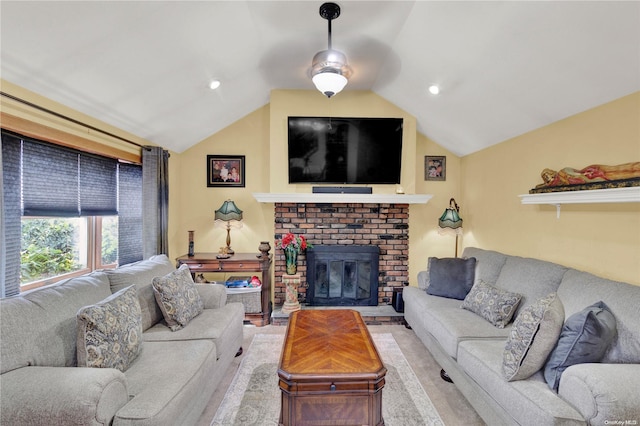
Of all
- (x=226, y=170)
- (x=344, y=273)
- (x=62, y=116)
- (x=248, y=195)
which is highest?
(x=62, y=116)

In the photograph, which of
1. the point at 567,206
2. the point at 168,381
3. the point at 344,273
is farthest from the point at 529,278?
the point at 168,381

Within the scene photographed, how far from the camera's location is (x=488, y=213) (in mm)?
3771

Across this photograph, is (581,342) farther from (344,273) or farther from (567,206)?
(344,273)

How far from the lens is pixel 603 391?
135 cm

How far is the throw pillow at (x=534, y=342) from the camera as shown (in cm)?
167

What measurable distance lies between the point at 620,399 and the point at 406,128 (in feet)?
11.0

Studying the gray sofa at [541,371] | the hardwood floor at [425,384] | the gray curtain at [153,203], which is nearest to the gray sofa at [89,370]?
A: the hardwood floor at [425,384]

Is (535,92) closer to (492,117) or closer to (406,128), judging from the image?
(492,117)

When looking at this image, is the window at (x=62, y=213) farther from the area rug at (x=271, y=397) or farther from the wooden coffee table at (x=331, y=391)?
the wooden coffee table at (x=331, y=391)

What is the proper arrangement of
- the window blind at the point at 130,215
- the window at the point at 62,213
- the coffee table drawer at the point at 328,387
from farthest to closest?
the window blind at the point at 130,215 < the window at the point at 62,213 < the coffee table drawer at the point at 328,387

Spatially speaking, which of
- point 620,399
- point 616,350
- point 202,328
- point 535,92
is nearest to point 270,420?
point 202,328

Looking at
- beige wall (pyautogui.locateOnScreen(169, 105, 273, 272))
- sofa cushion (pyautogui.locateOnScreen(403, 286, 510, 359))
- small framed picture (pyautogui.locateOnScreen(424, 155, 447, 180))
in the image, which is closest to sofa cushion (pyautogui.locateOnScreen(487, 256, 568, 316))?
sofa cushion (pyautogui.locateOnScreen(403, 286, 510, 359))

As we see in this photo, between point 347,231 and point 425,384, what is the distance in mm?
2144

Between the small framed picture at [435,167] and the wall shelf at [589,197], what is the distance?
1.68 metres
